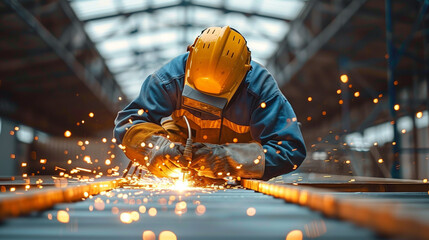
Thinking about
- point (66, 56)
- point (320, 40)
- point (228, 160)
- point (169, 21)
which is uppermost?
point (169, 21)

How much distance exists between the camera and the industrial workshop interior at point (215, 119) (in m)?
0.95

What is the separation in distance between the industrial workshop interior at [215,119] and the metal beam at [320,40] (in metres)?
0.03

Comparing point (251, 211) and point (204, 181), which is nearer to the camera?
point (251, 211)

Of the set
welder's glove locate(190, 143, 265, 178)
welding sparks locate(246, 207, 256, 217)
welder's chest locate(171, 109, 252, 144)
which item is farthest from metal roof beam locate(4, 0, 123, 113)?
welding sparks locate(246, 207, 256, 217)

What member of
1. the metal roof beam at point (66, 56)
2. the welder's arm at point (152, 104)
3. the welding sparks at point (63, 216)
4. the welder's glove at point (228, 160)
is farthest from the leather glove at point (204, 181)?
the metal roof beam at point (66, 56)

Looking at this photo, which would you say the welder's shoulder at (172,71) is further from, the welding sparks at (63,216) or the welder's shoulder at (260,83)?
the welding sparks at (63,216)

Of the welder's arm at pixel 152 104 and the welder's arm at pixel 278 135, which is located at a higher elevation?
the welder's arm at pixel 152 104

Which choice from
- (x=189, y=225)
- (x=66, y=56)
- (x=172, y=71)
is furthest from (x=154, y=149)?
(x=66, y=56)

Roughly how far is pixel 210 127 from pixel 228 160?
37cm

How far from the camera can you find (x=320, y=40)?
299 inches

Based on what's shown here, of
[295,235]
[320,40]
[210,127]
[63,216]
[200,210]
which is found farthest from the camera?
[320,40]

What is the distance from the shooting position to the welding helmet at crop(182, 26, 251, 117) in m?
2.12

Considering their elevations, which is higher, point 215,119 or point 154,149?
point 215,119

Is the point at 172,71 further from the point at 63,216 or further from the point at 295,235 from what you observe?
the point at 295,235
